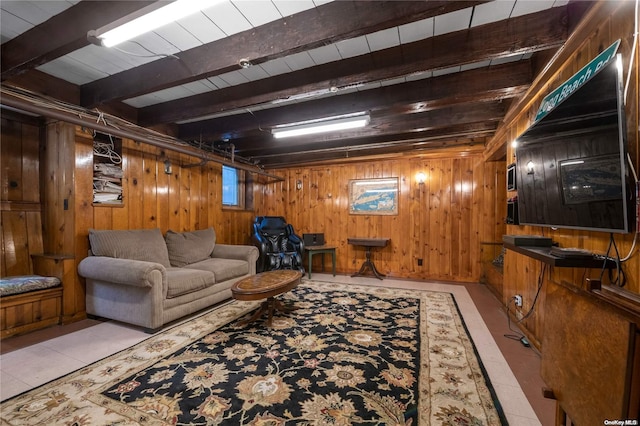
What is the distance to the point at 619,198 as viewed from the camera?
120 cm

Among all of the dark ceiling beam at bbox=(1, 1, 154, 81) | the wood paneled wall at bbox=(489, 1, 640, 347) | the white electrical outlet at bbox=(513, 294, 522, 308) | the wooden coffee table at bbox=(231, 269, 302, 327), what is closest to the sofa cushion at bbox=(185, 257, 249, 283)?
the wooden coffee table at bbox=(231, 269, 302, 327)

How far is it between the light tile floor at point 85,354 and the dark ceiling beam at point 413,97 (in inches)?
88.3

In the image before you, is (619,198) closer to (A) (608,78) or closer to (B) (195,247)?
(A) (608,78)

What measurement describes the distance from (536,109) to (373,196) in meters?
3.02

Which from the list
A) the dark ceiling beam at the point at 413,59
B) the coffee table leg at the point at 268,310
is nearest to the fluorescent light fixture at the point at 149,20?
the dark ceiling beam at the point at 413,59

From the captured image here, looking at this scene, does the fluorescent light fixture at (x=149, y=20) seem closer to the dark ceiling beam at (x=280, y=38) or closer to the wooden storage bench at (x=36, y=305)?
the dark ceiling beam at (x=280, y=38)

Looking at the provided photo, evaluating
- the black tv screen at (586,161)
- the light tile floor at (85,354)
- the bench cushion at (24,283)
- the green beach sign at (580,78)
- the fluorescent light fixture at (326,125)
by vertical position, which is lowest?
the light tile floor at (85,354)

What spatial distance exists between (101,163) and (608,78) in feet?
14.4

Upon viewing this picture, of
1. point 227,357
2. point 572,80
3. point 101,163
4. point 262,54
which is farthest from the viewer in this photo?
point 101,163

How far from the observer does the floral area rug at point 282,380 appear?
1423 mm

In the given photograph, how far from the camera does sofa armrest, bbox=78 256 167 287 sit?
7.74ft

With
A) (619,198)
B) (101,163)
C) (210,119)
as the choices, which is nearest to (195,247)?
(101,163)

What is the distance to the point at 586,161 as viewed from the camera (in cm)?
139

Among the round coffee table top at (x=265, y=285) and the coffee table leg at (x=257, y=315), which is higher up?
the round coffee table top at (x=265, y=285)
